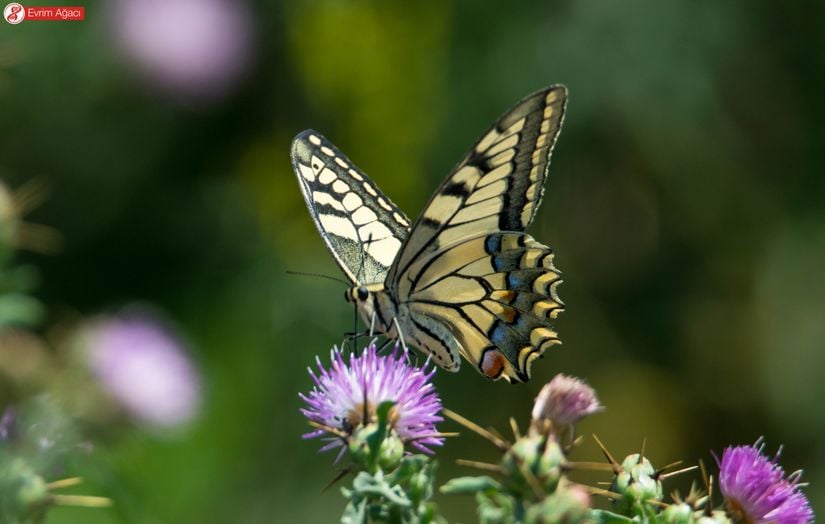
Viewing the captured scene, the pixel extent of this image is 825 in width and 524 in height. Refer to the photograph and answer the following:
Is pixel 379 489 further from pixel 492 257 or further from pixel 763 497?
pixel 492 257

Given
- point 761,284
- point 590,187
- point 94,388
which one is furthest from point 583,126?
point 94,388

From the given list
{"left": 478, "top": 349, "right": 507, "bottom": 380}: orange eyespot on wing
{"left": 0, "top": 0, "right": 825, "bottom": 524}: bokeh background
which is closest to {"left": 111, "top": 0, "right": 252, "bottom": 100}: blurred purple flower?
{"left": 0, "top": 0, "right": 825, "bottom": 524}: bokeh background

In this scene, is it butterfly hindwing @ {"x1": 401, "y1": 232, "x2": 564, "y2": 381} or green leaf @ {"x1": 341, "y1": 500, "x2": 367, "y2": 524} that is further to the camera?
butterfly hindwing @ {"x1": 401, "y1": 232, "x2": 564, "y2": 381}

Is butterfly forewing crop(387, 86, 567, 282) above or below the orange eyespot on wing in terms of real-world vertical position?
above

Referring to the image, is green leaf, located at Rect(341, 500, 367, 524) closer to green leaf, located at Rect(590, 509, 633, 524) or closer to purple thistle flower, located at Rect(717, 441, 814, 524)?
green leaf, located at Rect(590, 509, 633, 524)

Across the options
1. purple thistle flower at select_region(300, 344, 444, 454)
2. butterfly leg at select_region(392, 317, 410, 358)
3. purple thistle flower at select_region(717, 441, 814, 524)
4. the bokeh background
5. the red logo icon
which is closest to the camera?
purple thistle flower at select_region(717, 441, 814, 524)

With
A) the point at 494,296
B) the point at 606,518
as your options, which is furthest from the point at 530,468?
the point at 494,296

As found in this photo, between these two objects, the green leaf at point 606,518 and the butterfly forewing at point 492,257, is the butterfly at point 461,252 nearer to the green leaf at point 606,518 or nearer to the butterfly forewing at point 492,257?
the butterfly forewing at point 492,257
